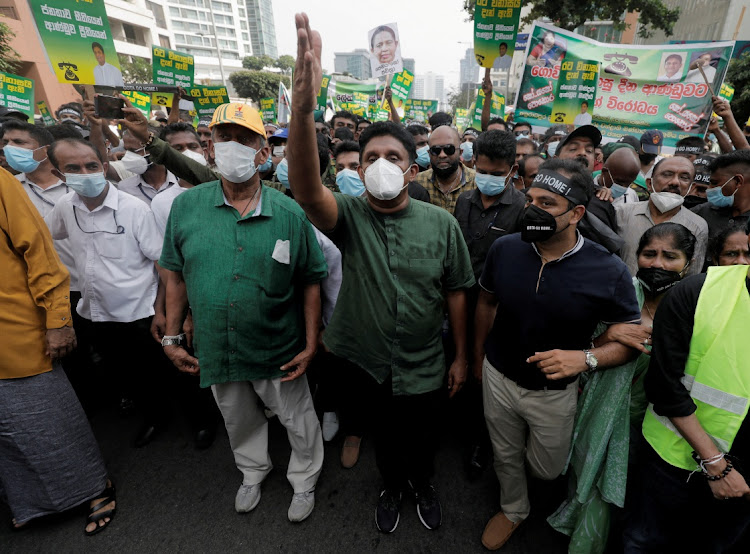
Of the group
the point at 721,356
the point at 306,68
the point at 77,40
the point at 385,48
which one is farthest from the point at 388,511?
the point at 385,48

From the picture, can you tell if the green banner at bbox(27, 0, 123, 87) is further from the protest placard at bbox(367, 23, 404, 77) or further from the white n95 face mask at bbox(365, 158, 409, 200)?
the white n95 face mask at bbox(365, 158, 409, 200)

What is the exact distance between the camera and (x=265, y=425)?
254 cm

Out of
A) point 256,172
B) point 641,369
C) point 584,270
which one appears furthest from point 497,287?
point 256,172

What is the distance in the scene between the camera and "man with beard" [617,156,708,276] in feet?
8.89

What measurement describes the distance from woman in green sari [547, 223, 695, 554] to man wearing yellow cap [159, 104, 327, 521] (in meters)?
1.59

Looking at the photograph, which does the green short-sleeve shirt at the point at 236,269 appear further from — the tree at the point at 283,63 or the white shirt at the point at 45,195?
the tree at the point at 283,63

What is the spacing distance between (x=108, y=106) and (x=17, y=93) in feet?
14.0

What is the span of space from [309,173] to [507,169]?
1751 millimetres

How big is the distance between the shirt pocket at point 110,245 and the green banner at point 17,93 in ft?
15.0

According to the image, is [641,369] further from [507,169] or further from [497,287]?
[507,169]

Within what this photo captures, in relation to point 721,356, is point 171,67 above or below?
above

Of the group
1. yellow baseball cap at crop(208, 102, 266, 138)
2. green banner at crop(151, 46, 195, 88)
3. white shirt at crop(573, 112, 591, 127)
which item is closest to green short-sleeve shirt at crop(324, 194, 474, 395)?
yellow baseball cap at crop(208, 102, 266, 138)

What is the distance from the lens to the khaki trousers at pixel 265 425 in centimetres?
228

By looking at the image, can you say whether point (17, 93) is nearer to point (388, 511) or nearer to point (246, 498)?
point (246, 498)
